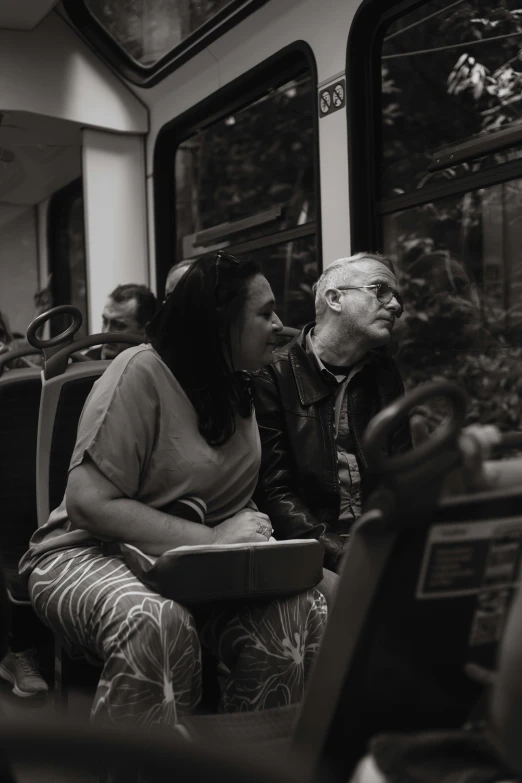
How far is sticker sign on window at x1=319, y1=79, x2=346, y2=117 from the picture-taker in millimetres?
3594

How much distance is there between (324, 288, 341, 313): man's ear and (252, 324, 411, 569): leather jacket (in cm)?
15

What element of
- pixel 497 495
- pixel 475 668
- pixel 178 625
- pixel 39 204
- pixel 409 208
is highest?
pixel 39 204

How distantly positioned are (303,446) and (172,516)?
65 centimetres

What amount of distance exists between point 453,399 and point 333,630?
229 millimetres

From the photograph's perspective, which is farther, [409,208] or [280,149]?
[280,149]

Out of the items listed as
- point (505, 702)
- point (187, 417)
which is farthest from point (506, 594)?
point (187, 417)

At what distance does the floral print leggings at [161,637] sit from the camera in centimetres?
163

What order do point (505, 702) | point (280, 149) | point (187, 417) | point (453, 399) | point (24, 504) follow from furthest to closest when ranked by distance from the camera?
point (280, 149) < point (24, 504) < point (187, 417) < point (453, 399) < point (505, 702)

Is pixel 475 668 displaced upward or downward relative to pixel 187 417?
downward

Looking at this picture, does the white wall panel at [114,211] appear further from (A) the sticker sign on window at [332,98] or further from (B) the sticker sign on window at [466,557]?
(B) the sticker sign on window at [466,557]

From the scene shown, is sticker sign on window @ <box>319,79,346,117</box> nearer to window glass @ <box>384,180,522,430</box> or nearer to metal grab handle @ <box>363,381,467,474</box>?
window glass @ <box>384,180,522,430</box>

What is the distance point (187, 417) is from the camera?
1893 mm

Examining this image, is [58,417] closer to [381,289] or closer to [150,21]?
[381,289]

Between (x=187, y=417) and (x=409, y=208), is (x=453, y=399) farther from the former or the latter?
(x=409, y=208)
